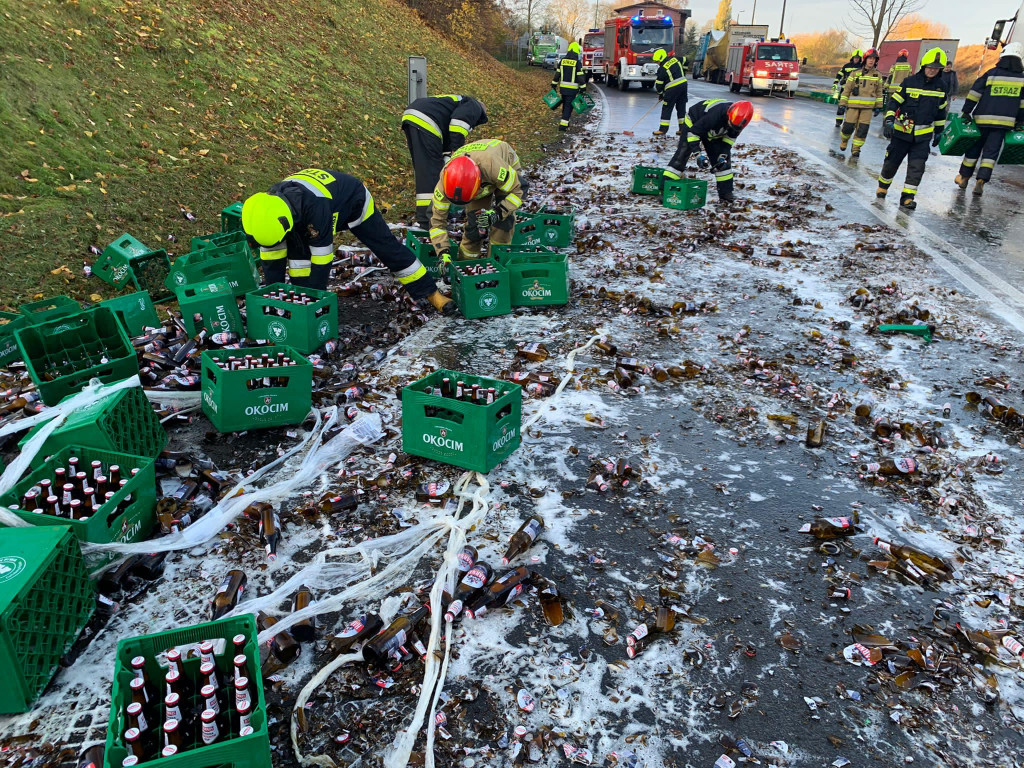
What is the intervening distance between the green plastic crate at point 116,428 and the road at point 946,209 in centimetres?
733

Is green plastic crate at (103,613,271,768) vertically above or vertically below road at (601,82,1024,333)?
above

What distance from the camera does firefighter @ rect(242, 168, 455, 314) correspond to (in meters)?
5.10

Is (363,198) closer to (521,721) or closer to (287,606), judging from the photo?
(287,606)

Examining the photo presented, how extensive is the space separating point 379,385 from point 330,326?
833 mm

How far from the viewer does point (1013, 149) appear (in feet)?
39.2

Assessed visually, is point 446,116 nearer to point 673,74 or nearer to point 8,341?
point 8,341

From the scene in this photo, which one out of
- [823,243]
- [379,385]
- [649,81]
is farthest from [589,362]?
[649,81]

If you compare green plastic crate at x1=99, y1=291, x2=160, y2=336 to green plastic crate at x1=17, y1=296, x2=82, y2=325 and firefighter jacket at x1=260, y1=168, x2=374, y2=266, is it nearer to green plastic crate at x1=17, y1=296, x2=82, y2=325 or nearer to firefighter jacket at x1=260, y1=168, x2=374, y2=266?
green plastic crate at x1=17, y1=296, x2=82, y2=325

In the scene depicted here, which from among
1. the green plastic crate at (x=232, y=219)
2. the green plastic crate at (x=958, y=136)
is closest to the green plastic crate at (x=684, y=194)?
the green plastic crate at (x=958, y=136)

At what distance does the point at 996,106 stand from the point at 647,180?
19.6 feet

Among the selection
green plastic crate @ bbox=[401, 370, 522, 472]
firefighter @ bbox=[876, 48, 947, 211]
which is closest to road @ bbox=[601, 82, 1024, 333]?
firefighter @ bbox=[876, 48, 947, 211]

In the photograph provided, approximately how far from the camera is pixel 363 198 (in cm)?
595

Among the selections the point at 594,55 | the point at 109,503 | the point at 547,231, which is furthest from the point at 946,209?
the point at 594,55

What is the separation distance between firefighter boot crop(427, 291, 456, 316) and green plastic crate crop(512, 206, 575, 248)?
185 cm
